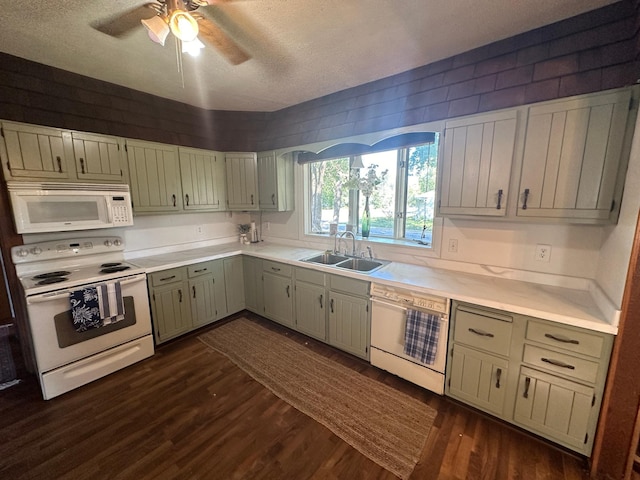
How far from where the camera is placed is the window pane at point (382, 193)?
2811 millimetres

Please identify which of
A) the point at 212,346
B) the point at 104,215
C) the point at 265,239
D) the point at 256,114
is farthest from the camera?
the point at 265,239

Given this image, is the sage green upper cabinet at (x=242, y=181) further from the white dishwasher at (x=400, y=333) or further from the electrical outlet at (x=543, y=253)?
the electrical outlet at (x=543, y=253)

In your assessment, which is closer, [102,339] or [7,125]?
[7,125]

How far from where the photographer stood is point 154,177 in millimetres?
2838

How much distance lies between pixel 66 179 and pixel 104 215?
396mm

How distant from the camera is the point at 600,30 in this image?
1570 millimetres

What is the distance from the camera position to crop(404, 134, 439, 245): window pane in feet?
8.35

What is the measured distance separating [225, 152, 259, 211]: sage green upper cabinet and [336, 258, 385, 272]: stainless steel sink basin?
1.51m

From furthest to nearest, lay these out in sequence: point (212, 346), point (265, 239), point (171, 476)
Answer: point (265, 239) < point (212, 346) < point (171, 476)

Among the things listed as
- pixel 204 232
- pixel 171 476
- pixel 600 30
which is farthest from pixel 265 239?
pixel 600 30

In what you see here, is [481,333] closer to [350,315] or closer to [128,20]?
[350,315]

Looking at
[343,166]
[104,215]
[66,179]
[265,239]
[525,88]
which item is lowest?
[265,239]

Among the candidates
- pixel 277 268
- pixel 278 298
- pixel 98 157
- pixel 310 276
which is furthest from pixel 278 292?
pixel 98 157

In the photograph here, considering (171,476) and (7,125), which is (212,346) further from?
(7,125)
